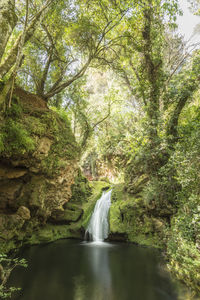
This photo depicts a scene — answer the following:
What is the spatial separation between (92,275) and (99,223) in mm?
7859

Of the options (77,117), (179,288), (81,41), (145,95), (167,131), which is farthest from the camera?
(77,117)

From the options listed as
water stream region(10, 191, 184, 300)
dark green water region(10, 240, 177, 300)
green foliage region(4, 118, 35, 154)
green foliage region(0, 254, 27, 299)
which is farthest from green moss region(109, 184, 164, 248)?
green foliage region(4, 118, 35, 154)

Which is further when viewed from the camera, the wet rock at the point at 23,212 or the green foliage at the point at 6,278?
the wet rock at the point at 23,212

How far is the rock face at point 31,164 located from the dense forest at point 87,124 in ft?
0.15

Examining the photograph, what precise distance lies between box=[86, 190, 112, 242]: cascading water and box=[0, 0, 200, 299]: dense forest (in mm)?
1020

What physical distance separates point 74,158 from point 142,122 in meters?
4.92

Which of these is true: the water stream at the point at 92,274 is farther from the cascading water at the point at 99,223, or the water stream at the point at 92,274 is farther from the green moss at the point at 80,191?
the green moss at the point at 80,191

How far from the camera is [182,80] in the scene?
A: 9289 millimetres

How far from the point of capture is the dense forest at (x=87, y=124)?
5.91 metres

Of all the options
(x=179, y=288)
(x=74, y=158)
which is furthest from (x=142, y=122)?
(x=179, y=288)

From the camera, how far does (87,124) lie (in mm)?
14992

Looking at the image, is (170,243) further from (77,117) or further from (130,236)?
(77,117)

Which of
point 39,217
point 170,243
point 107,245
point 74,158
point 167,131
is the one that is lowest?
point 107,245

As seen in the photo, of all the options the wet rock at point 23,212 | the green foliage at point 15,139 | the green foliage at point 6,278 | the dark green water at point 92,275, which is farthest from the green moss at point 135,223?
the green foliage at point 15,139
